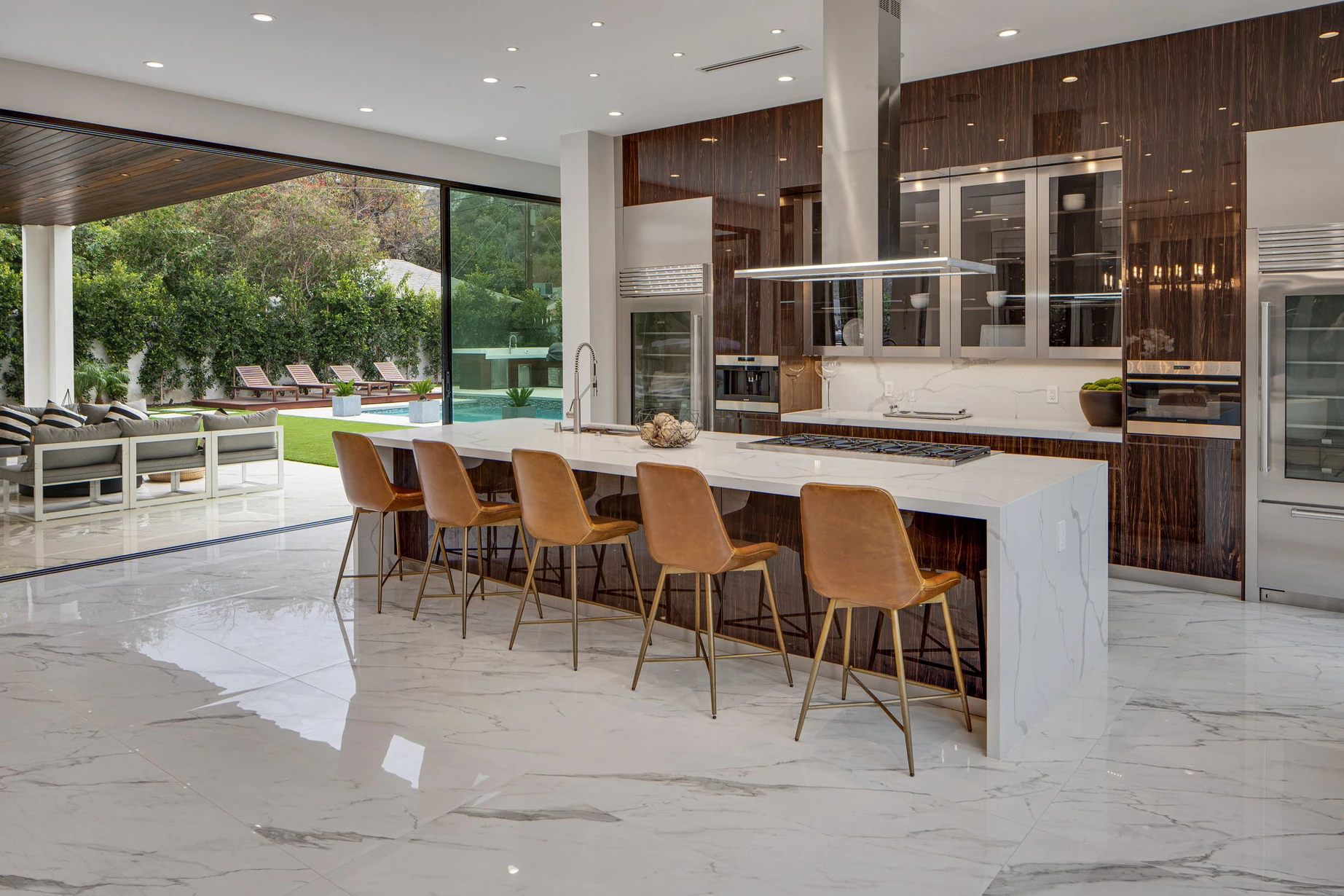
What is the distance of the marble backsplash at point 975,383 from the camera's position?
5.75 metres

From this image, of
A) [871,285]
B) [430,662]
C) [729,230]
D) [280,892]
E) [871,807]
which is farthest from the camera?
[729,230]

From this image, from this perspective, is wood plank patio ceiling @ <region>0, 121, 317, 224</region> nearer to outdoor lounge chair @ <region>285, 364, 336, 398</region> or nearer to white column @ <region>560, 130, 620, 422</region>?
white column @ <region>560, 130, 620, 422</region>

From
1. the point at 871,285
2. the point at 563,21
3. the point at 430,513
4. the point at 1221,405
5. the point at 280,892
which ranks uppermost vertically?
the point at 563,21

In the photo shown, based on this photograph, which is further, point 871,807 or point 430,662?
point 430,662

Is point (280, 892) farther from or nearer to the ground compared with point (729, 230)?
nearer to the ground

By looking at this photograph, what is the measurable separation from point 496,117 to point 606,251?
1288 millimetres

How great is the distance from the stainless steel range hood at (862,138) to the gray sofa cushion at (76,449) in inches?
242

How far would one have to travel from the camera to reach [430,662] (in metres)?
3.92

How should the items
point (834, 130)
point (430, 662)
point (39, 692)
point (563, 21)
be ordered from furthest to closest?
point (563, 21)
point (834, 130)
point (430, 662)
point (39, 692)

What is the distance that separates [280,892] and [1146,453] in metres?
4.61

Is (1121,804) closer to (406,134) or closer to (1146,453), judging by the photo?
(1146,453)

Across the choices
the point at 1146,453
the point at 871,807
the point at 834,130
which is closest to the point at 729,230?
the point at 834,130

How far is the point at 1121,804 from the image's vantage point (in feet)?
8.73

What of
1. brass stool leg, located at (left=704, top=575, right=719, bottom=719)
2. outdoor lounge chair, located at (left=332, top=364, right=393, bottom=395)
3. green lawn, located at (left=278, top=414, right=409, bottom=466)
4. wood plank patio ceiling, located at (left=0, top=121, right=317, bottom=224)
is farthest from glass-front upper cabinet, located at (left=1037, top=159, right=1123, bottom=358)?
outdoor lounge chair, located at (left=332, top=364, right=393, bottom=395)
